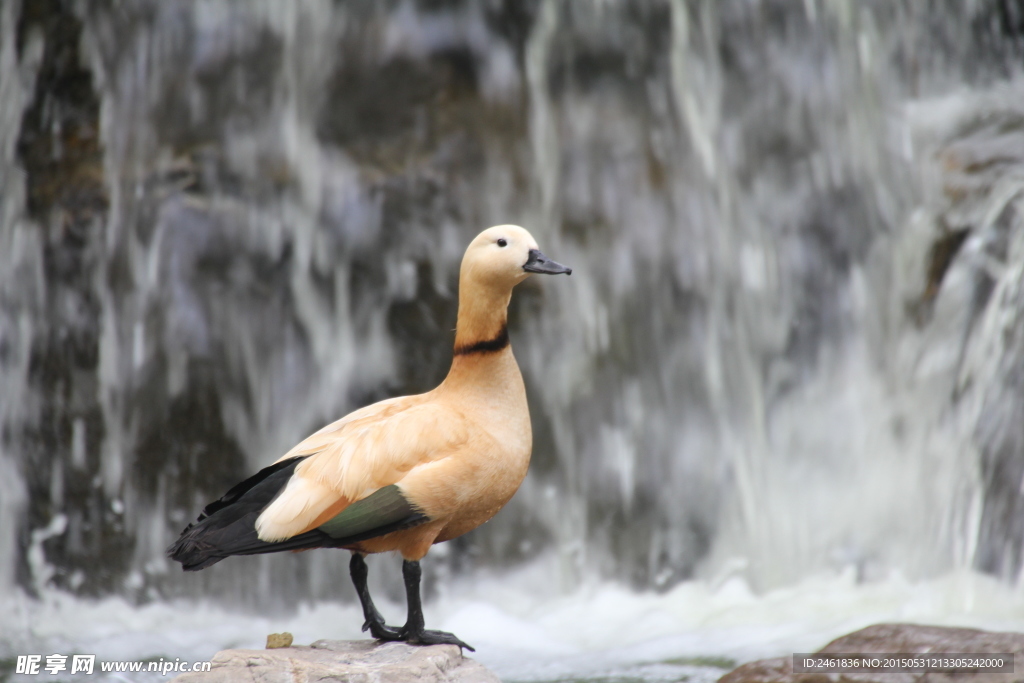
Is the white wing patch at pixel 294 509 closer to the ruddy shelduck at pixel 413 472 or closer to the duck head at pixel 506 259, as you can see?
the ruddy shelduck at pixel 413 472

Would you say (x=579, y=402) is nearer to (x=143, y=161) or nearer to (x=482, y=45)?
(x=482, y=45)

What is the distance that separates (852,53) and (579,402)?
10.1 ft

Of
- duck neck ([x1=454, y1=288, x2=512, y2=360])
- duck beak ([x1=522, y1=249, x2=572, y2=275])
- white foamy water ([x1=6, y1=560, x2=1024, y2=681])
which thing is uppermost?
duck beak ([x1=522, y1=249, x2=572, y2=275])

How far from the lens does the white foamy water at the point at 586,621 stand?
4.93 metres

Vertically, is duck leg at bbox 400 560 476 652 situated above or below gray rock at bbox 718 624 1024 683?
above

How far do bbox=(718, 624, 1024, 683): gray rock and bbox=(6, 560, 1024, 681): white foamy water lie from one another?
4.02ft

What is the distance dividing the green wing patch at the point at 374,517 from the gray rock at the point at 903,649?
4.34 ft

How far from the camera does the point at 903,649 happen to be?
10.8 feet

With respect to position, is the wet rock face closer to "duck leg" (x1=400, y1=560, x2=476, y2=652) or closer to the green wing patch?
"duck leg" (x1=400, y1=560, x2=476, y2=652)

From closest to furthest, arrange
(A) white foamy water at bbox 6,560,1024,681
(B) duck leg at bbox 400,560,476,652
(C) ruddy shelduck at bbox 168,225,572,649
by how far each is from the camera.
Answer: (C) ruddy shelduck at bbox 168,225,572,649 → (B) duck leg at bbox 400,560,476,652 → (A) white foamy water at bbox 6,560,1024,681

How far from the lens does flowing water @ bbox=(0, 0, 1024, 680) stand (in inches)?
245

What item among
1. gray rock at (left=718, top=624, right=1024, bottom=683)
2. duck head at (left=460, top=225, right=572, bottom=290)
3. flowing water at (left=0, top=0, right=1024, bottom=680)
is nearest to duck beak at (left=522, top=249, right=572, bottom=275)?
duck head at (left=460, top=225, right=572, bottom=290)

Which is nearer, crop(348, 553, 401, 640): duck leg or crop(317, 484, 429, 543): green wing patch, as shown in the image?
crop(317, 484, 429, 543): green wing patch

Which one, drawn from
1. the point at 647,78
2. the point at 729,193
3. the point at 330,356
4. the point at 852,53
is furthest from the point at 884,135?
the point at 330,356
